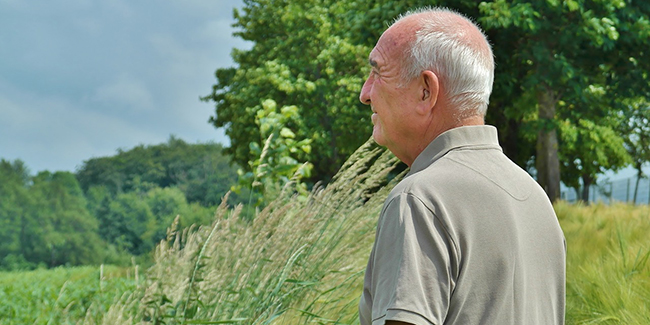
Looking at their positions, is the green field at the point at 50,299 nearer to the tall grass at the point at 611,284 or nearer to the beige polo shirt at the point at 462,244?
the tall grass at the point at 611,284

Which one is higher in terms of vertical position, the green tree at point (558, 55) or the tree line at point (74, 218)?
the green tree at point (558, 55)

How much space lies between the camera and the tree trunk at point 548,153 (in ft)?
44.4

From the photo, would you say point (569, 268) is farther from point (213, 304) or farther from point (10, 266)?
point (10, 266)

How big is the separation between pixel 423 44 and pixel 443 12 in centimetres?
12

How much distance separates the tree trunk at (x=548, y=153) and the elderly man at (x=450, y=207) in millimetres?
12738

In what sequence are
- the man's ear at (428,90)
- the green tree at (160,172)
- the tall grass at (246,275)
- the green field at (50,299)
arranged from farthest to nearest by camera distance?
the green tree at (160,172) < the green field at (50,299) < the tall grass at (246,275) < the man's ear at (428,90)

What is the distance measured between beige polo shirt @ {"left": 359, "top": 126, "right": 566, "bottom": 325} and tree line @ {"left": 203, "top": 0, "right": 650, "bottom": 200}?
583cm

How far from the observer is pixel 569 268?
4379 millimetres

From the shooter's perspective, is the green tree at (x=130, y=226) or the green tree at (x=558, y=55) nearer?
the green tree at (x=558, y=55)

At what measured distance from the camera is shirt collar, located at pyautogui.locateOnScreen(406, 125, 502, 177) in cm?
118

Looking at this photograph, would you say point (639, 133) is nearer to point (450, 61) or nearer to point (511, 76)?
point (511, 76)

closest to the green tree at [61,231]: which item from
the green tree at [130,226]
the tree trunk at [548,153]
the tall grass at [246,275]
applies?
the green tree at [130,226]

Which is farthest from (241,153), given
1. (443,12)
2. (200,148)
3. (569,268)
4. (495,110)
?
(443,12)

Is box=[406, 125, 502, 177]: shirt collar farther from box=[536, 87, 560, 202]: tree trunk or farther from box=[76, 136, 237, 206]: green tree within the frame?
box=[76, 136, 237, 206]: green tree
